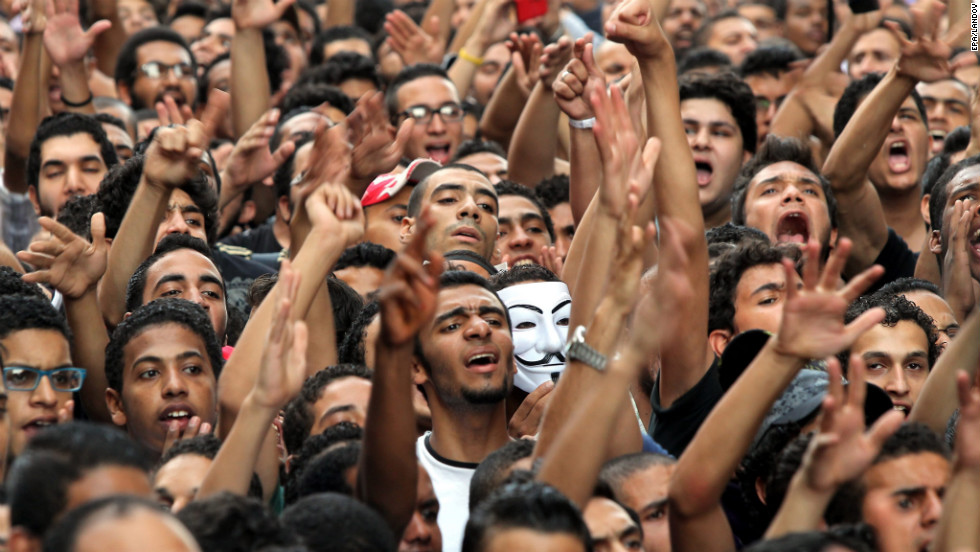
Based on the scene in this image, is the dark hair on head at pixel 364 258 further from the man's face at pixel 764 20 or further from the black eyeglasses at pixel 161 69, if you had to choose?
the man's face at pixel 764 20

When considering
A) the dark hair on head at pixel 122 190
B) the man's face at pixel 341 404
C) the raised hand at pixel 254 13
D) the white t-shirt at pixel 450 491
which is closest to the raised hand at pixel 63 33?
the raised hand at pixel 254 13

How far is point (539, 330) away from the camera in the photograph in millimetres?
5262

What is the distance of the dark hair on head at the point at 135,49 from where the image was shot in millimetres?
8812

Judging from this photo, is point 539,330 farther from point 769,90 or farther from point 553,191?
point 769,90

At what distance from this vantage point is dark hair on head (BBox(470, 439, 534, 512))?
3973mm

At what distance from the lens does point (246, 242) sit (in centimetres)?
736

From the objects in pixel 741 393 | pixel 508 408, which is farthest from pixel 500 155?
pixel 741 393

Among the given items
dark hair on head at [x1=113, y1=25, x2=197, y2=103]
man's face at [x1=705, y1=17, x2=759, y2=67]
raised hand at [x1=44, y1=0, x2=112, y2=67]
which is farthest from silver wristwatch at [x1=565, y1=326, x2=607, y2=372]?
man's face at [x1=705, y1=17, x2=759, y2=67]

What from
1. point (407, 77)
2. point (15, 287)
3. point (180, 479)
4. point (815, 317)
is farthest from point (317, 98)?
point (815, 317)

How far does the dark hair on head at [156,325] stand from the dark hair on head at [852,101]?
344cm

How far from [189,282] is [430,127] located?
98.5 inches

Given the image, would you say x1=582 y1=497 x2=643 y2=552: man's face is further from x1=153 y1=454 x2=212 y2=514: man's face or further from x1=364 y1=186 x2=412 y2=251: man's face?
x1=364 y1=186 x2=412 y2=251: man's face

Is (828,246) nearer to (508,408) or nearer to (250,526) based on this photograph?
(508,408)

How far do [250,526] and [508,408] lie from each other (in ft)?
7.28
